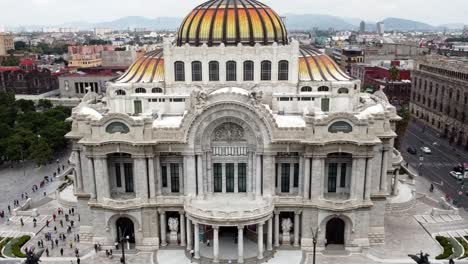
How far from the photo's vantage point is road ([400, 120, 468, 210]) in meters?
78.8

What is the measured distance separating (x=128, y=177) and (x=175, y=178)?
5.83 meters

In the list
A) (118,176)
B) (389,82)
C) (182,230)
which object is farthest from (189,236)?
(389,82)

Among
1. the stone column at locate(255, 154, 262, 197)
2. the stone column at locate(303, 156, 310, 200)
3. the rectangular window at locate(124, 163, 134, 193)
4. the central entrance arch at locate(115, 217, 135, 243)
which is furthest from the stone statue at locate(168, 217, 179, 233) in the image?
the stone column at locate(303, 156, 310, 200)

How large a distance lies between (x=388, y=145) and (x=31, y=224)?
162 ft

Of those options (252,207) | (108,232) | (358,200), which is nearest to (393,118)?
(358,200)

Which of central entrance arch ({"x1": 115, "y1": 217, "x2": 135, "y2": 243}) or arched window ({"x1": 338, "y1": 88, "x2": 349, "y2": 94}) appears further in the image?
arched window ({"x1": 338, "y1": 88, "x2": 349, "y2": 94})

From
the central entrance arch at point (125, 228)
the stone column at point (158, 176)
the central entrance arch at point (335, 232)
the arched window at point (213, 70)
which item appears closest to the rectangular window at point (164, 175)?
Answer: the stone column at point (158, 176)

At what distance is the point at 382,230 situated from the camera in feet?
192

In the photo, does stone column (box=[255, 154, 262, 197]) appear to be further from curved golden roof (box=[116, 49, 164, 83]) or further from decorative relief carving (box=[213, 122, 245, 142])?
curved golden roof (box=[116, 49, 164, 83])

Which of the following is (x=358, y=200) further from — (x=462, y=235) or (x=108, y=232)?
(x=108, y=232)

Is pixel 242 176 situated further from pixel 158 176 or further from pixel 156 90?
pixel 156 90

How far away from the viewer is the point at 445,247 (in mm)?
57156

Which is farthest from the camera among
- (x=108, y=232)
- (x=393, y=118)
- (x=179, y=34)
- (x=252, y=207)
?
(x=179, y=34)

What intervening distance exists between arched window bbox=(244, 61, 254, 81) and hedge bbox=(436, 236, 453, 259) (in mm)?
32380
